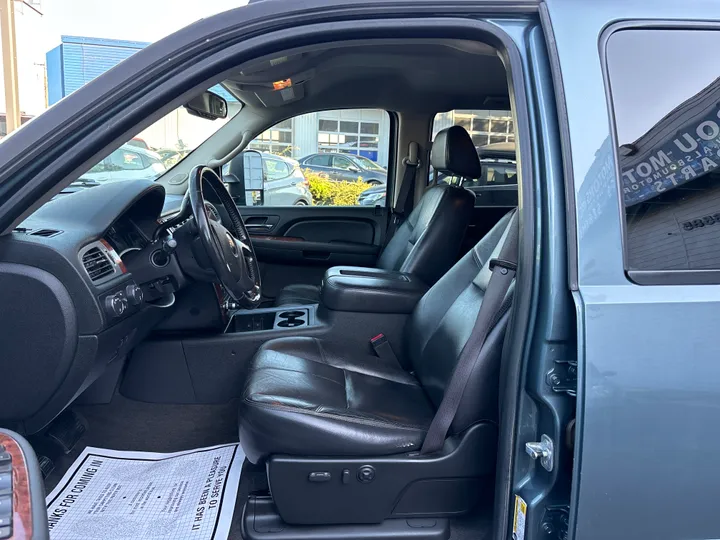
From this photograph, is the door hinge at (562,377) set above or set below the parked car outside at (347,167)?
below

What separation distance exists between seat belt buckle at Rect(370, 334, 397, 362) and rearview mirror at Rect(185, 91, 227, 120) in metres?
1.16

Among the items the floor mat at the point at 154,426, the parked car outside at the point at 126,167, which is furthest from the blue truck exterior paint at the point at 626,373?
the parked car outside at the point at 126,167

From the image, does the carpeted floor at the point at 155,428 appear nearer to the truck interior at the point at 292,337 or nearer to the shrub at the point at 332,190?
the truck interior at the point at 292,337

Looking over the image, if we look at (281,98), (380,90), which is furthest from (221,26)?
(380,90)

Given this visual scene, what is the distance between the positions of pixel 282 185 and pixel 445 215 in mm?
1333

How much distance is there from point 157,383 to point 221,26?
155 centimetres

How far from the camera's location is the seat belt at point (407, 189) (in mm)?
3438

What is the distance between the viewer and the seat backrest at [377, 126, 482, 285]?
248cm

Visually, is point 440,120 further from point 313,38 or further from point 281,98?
point 313,38

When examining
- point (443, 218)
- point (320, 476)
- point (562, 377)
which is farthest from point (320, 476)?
point (443, 218)

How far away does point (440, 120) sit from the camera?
11.1 feet

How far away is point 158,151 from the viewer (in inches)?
113

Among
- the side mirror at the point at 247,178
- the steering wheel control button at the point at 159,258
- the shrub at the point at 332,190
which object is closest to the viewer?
the steering wheel control button at the point at 159,258

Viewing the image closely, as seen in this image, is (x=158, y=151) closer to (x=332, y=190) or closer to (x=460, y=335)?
(x=332, y=190)
